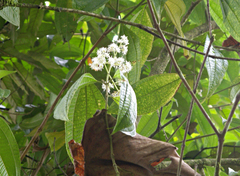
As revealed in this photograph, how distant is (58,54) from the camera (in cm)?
98

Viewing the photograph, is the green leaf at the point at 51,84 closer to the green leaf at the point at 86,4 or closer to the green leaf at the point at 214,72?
the green leaf at the point at 86,4

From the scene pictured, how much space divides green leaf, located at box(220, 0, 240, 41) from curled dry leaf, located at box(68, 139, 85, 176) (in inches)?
Result: 14.1

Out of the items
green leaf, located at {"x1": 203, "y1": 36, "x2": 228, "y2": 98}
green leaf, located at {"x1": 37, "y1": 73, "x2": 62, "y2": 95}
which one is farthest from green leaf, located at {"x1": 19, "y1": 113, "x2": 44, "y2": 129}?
green leaf, located at {"x1": 203, "y1": 36, "x2": 228, "y2": 98}

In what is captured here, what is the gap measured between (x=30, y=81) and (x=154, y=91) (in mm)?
564

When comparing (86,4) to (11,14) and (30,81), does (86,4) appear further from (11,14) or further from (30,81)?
(30,81)

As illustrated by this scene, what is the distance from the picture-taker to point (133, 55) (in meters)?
0.57

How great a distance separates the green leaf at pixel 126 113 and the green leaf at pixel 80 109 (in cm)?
13

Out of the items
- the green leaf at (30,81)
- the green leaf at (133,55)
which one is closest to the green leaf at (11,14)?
the green leaf at (133,55)

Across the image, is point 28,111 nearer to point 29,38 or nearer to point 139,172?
point 29,38

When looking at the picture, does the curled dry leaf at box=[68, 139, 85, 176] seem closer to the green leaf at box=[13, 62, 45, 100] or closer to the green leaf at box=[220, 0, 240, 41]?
the green leaf at box=[220, 0, 240, 41]

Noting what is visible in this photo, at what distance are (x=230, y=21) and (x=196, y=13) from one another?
0.43 metres

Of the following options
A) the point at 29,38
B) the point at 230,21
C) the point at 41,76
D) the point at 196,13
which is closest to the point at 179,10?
the point at 230,21

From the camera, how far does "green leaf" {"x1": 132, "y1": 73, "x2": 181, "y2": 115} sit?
46 centimetres

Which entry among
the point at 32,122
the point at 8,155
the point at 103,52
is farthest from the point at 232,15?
the point at 32,122
